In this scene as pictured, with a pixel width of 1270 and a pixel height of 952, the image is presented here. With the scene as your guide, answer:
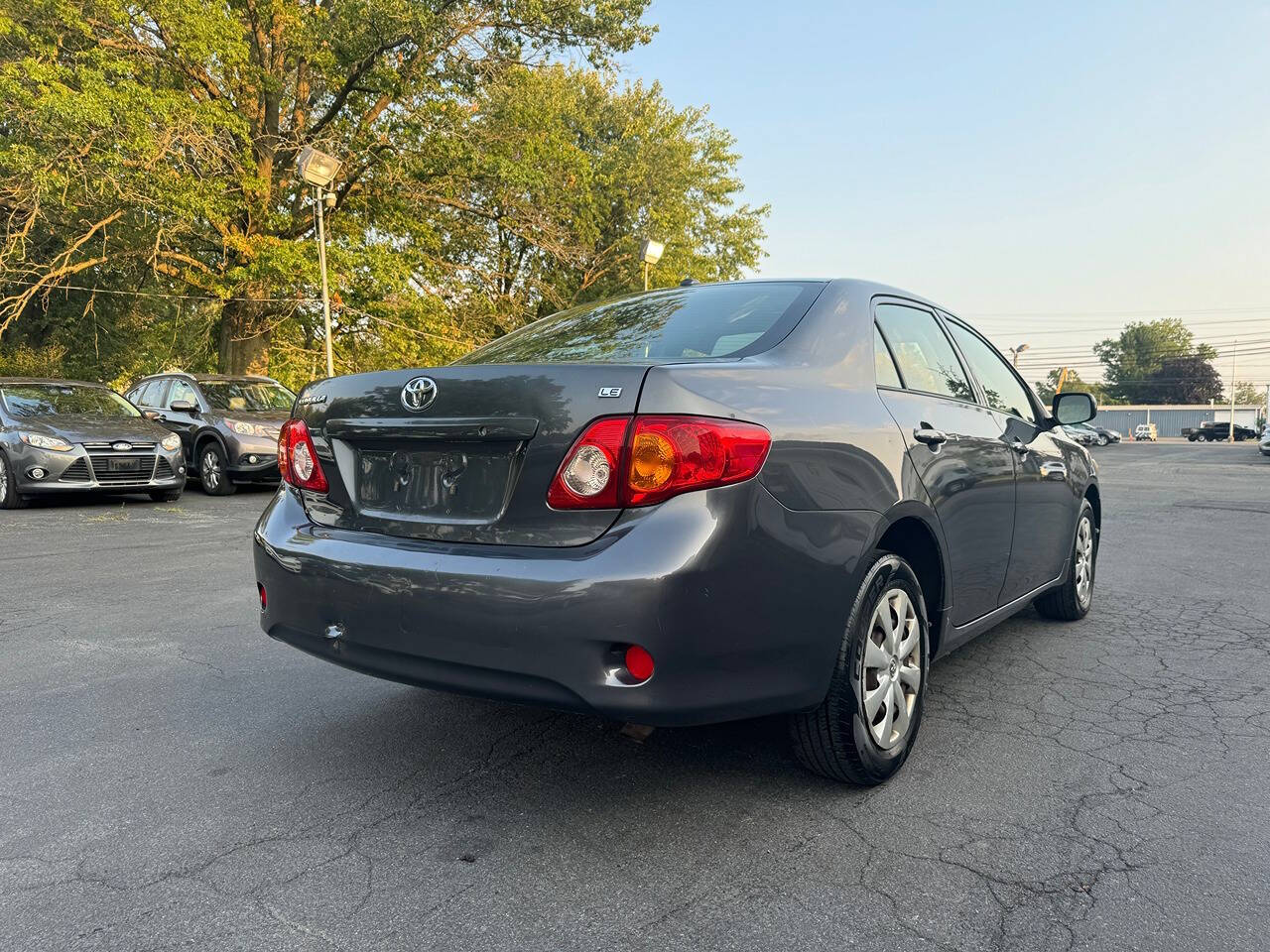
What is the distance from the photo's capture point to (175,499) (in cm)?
1194

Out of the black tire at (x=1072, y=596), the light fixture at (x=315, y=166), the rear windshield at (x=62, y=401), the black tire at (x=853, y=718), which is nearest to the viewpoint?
the black tire at (x=853, y=718)

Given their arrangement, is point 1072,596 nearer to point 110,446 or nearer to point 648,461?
point 648,461

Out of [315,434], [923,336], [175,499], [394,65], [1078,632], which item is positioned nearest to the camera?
[315,434]

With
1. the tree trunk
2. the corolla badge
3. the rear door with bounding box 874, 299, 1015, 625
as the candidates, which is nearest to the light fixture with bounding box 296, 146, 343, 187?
the tree trunk

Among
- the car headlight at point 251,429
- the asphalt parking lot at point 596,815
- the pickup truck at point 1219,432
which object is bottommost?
the pickup truck at point 1219,432

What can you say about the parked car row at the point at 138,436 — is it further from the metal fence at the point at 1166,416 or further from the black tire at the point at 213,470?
the metal fence at the point at 1166,416

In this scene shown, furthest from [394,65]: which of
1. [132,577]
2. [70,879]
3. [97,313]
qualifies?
[70,879]

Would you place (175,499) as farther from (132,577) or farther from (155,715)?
(155,715)

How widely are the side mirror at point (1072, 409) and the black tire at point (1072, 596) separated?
0.46 m

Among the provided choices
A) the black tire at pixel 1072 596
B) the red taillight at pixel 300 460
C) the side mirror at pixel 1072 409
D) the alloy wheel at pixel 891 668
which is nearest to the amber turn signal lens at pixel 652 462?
the alloy wheel at pixel 891 668

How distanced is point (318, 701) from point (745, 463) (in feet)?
7.09

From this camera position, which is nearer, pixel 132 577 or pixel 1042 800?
pixel 1042 800

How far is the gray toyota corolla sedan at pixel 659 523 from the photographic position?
2350mm

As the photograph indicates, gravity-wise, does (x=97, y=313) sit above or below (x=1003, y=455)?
above
